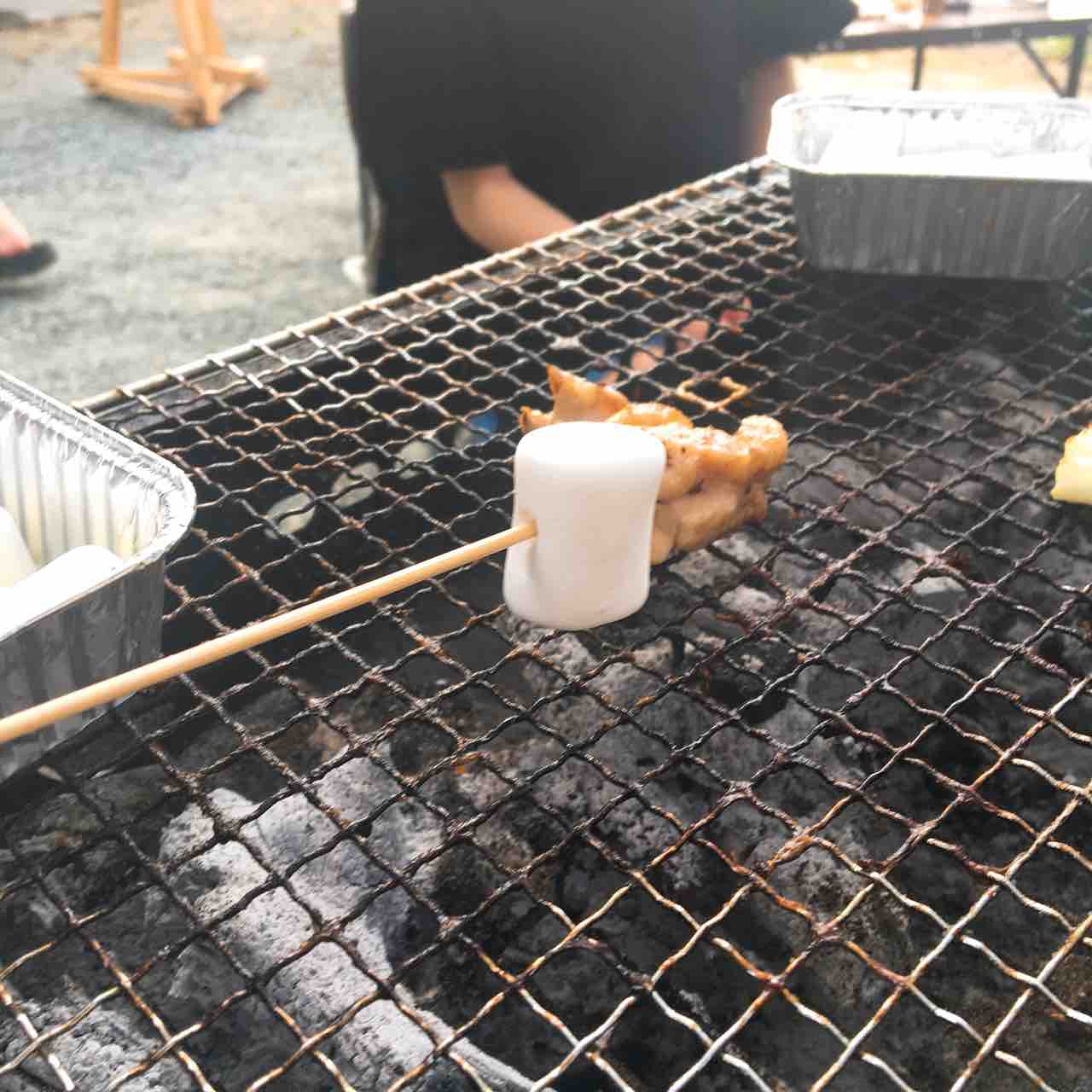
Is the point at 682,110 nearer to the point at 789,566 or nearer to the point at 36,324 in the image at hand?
the point at 789,566

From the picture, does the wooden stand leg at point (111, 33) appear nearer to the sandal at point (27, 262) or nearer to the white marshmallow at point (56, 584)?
the sandal at point (27, 262)

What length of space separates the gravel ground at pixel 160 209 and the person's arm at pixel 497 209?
216 cm

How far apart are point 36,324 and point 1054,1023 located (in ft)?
17.4

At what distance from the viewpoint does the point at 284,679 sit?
158 cm

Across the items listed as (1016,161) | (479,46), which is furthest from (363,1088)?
(479,46)

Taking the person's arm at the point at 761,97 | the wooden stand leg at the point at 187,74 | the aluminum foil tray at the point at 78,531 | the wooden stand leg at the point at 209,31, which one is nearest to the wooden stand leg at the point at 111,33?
the wooden stand leg at the point at 187,74

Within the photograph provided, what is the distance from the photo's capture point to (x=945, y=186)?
91.0 inches

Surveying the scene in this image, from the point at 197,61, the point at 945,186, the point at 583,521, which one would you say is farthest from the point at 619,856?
the point at 197,61

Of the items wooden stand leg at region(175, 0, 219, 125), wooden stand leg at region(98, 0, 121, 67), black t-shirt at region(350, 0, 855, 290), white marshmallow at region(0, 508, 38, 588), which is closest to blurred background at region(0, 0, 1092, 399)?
wooden stand leg at region(175, 0, 219, 125)

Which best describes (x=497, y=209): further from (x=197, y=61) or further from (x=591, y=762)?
(x=197, y=61)

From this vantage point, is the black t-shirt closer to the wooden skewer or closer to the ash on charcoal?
the ash on charcoal

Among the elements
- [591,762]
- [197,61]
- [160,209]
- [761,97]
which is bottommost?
[160,209]

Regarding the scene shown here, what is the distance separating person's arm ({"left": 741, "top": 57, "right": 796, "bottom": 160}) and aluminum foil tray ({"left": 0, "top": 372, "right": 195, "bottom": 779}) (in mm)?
2723

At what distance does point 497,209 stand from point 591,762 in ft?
7.09
